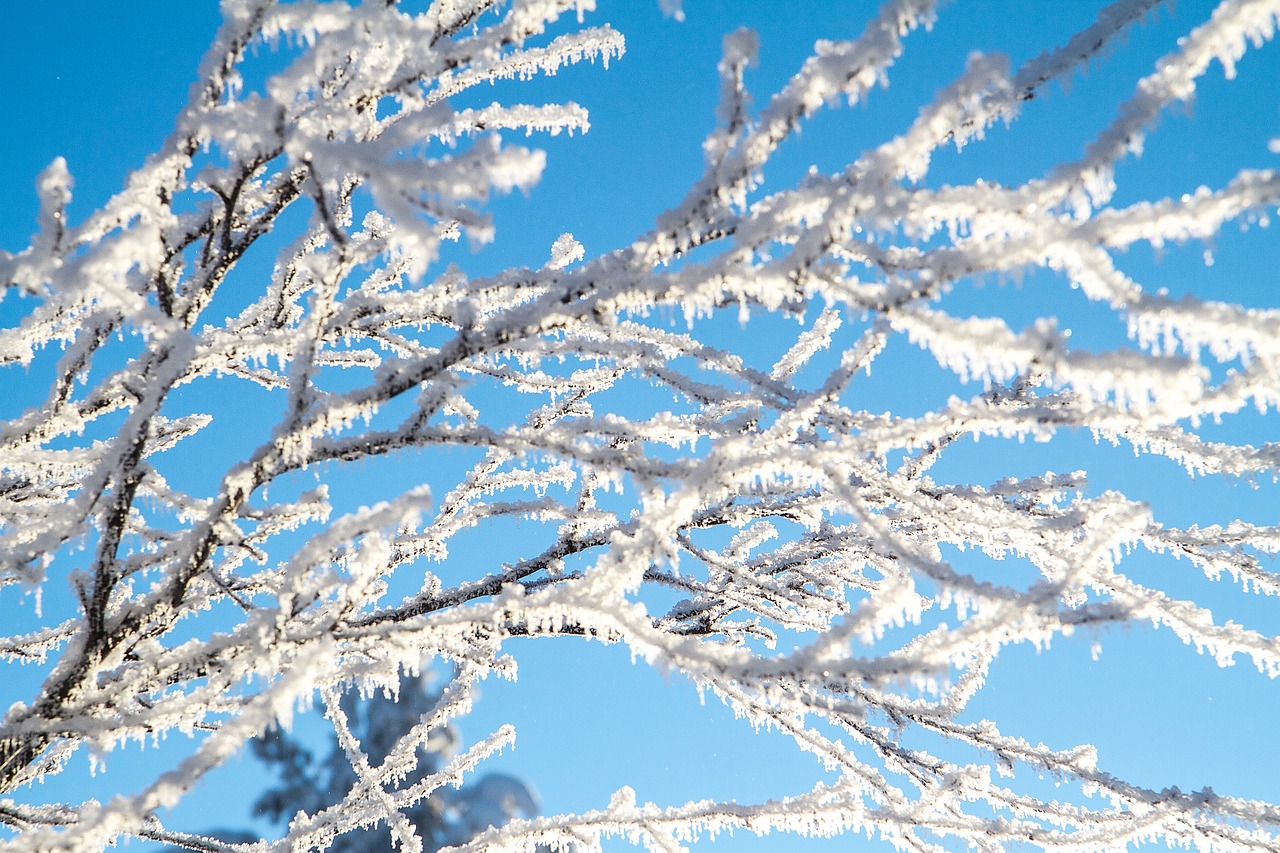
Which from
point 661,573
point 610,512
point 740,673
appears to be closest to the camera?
point 740,673

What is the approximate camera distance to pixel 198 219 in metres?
1.75

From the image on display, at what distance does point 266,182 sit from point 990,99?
173cm

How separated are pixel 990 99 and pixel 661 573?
183 centimetres

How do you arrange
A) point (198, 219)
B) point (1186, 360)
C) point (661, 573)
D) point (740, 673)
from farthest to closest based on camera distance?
point (661, 573) < point (198, 219) < point (740, 673) < point (1186, 360)

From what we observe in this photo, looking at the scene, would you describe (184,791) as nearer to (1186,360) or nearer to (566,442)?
(566,442)

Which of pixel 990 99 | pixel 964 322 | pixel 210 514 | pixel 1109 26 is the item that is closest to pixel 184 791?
pixel 210 514

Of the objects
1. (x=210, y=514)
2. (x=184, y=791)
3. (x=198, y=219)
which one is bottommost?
(x=184, y=791)

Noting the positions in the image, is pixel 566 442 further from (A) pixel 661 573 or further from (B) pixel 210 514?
(A) pixel 661 573

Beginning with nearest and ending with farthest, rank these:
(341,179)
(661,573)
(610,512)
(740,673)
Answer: (740,673)
(341,179)
(610,512)
(661,573)

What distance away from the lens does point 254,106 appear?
125cm

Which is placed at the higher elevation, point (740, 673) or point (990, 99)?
point (990, 99)

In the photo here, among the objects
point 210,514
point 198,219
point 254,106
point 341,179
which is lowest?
point 210,514

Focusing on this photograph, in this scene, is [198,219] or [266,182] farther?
[266,182]

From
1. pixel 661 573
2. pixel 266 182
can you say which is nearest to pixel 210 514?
pixel 266 182
